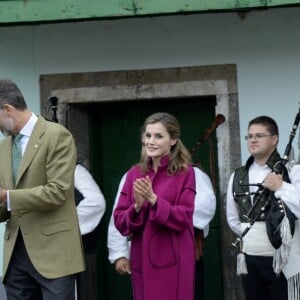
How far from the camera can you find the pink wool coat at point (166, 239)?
5.00 meters

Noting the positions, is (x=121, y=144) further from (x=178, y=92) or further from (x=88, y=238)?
(x=88, y=238)

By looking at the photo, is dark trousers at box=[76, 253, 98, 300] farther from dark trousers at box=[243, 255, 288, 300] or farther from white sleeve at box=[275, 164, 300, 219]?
white sleeve at box=[275, 164, 300, 219]

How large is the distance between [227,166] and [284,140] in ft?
1.56

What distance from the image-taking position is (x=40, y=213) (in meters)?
4.89

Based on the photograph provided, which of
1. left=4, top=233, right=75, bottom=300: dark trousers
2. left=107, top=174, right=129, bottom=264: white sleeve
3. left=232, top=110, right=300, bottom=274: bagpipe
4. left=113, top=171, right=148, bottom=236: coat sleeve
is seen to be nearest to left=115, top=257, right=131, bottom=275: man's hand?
left=107, top=174, right=129, bottom=264: white sleeve

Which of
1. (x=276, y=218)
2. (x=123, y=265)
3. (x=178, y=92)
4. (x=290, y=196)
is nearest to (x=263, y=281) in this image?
(x=276, y=218)

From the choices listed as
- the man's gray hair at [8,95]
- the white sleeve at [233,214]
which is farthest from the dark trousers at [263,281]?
the man's gray hair at [8,95]

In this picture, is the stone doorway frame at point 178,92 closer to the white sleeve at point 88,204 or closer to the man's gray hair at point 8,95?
the white sleeve at point 88,204

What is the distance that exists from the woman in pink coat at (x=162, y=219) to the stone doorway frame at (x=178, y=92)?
1541 mm

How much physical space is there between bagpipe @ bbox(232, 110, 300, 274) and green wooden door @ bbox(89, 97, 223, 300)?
5.00 ft

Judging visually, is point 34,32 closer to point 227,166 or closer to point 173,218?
point 227,166

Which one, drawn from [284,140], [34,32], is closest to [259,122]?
[284,140]

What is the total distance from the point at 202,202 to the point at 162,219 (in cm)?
90

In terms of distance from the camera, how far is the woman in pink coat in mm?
4984
